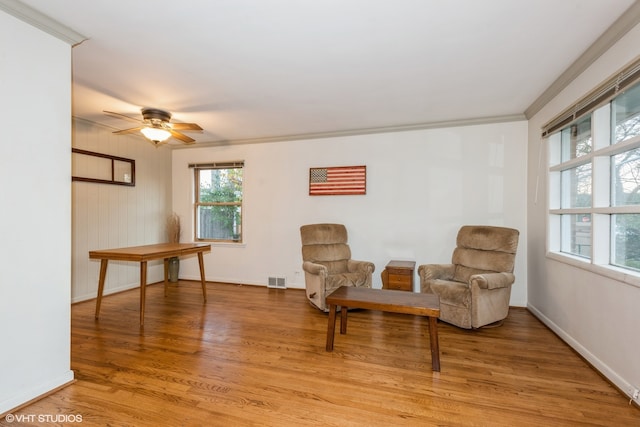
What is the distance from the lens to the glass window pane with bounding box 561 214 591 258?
109 inches

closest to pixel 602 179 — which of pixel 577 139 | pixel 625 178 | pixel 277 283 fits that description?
pixel 625 178

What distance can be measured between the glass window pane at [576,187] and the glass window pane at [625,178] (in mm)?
360

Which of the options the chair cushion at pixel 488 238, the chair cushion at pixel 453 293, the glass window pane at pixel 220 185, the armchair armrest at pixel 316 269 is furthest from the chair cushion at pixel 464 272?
the glass window pane at pixel 220 185

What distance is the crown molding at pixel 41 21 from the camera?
1855mm

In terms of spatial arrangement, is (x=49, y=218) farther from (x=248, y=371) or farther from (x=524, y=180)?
(x=524, y=180)

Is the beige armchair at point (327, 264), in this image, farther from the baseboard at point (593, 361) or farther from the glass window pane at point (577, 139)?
the glass window pane at point (577, 139)

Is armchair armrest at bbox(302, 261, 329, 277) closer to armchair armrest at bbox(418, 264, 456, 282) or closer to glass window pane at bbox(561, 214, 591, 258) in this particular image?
armchair armrest at bbox(418, 264, 456, 282)

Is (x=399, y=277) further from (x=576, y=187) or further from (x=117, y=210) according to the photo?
(x=117, y=210)

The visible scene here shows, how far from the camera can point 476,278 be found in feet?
10.2

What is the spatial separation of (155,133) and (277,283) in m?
2.87

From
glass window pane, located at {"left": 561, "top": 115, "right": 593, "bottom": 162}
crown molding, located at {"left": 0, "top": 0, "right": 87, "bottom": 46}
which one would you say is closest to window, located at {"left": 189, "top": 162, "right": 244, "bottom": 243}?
crown molding, located at {"left": 0, "top": 0, "right": 87, "bottom": 46}

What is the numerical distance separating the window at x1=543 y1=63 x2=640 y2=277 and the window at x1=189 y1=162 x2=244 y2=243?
14.8ft

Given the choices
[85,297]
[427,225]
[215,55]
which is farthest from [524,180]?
[85,297]

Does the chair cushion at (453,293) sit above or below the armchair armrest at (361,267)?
below
